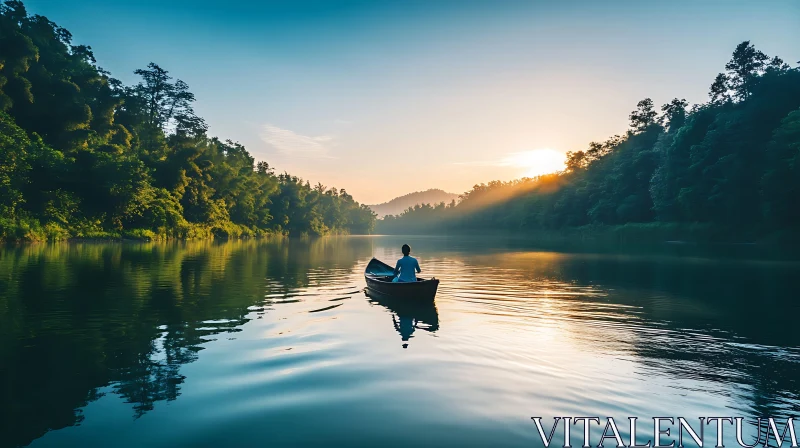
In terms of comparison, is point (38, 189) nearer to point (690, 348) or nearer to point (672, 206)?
point (690, 348)

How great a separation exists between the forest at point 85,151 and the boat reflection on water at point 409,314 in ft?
116

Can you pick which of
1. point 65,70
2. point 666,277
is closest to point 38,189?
point 65,70

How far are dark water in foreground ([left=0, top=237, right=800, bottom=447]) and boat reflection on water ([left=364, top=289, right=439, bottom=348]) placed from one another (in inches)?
4.4

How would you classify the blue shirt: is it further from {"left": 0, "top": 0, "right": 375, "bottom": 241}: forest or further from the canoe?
{"left": 0, "top": 0, "right": 375, "bottom": 241}: forest

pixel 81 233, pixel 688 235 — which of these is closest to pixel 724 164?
pixel 688 235

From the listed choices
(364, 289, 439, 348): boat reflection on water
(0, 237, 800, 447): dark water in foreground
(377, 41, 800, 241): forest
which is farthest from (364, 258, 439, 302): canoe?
(377, 41, 800, 241): forest

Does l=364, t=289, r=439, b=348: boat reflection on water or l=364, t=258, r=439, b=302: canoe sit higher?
l=364, t=258, r=439, b=302: canoe

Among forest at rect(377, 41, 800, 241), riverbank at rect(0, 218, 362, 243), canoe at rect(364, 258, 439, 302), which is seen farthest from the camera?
forest at rect(377, 41, 800, 241)

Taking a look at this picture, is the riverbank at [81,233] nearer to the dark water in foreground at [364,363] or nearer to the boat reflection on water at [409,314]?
the dark water in foreground at [364,363]

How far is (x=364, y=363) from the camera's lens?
28.3 ft

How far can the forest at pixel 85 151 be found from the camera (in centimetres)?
3984

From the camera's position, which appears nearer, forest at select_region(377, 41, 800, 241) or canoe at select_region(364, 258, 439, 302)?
canoe at select_region(364, 258, 439, 302)

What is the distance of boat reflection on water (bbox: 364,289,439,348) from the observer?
1177 centimetres

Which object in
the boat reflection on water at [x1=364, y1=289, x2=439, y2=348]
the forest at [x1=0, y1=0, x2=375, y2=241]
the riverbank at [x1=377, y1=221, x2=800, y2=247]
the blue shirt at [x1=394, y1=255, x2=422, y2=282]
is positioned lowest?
the boat reflection on water at [x1=364, y1=289, x2=439, y2=348]
